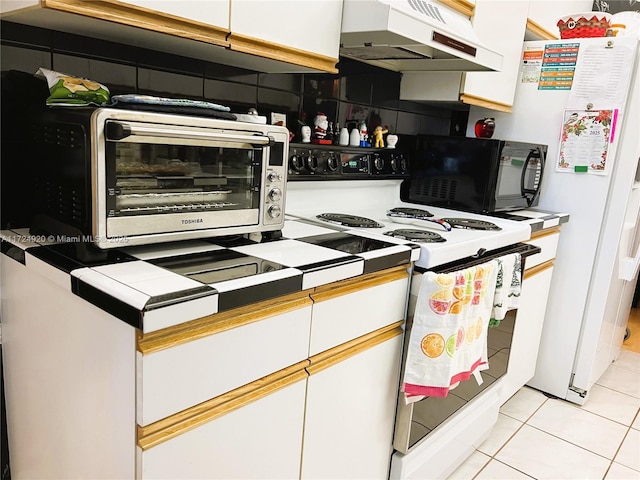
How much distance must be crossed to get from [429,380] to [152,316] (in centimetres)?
89

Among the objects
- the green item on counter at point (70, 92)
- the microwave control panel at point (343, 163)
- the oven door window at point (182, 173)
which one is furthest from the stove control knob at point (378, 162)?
the green item on counter at point (70, 92)

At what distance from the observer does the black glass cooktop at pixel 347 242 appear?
131cm

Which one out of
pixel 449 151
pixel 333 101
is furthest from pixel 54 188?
pixel 449 151

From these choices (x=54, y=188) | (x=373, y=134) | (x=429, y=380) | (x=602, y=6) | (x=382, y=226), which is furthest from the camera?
(x=602, y=6)

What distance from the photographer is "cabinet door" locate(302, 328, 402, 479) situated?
1229 millimetres

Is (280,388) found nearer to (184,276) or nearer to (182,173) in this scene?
(184,276)

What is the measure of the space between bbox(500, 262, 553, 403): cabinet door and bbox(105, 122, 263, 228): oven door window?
4.41 feet

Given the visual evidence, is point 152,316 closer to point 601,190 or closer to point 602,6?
point 601,190

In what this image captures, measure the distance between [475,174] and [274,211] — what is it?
45.5 inches

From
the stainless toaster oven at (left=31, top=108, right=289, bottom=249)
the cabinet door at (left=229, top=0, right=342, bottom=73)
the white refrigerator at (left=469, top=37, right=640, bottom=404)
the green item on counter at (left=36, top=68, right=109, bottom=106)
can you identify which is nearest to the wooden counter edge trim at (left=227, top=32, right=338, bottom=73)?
the cabinet door at (left=229, top=0, right=342, bottom=73)

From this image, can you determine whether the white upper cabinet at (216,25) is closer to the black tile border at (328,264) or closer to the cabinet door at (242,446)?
the black tile border at (328,264)

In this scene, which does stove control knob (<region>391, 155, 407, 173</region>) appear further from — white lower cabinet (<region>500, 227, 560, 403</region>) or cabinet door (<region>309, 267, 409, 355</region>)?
cabinet door (<region>309, 267, 409, 355</region>)

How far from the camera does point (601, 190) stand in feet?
7.37

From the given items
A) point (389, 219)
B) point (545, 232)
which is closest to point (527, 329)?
point (545, 232)
